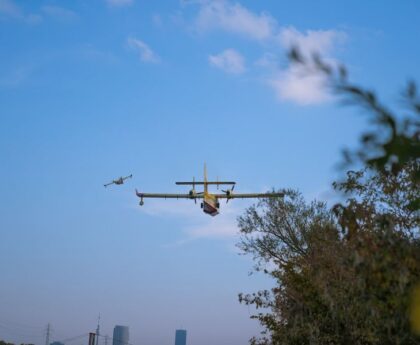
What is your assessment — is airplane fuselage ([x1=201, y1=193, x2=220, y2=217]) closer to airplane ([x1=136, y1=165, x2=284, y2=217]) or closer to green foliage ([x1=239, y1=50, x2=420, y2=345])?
airplane ([x1=136, y1=165, x2=284, y2=217])

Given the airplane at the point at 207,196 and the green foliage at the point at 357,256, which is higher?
the airplane at the point at 207,196

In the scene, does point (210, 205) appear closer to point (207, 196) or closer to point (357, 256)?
point (207, 196)

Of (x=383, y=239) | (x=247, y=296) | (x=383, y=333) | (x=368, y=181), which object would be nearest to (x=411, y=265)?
(x=383, y=239)

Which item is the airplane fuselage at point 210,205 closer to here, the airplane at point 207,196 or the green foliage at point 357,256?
the airplane at point 207,196

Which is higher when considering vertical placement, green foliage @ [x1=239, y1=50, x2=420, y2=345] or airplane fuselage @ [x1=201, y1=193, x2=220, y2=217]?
airplane fuselage @ [x1=201, y1=193, x2=220, y2=217]

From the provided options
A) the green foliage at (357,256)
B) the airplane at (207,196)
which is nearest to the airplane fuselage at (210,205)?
the airplane at (207,196)

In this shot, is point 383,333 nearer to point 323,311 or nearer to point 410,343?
point 410,343

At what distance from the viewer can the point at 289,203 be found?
96.5 ft

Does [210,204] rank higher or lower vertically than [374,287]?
higher

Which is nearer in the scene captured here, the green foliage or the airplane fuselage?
the green foliage

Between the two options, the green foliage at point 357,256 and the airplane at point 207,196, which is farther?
the airplane at point 207,196

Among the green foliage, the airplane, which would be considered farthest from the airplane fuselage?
the green foliage

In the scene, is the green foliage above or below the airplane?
below

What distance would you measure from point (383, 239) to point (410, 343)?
757 centimetres
